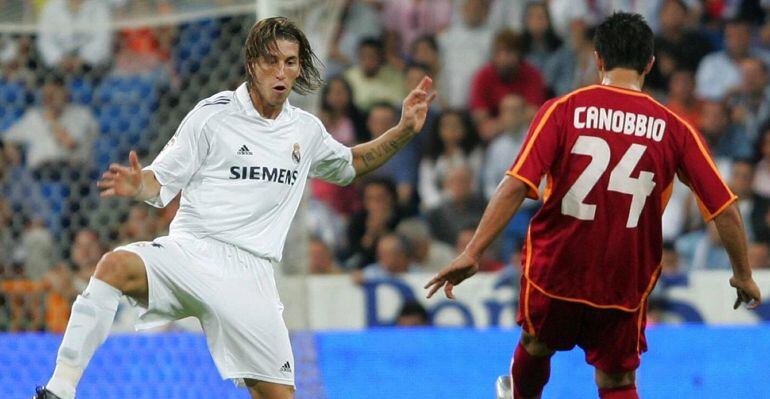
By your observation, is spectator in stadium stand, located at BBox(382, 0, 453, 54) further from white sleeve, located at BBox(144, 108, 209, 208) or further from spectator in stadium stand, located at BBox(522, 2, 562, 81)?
white sleeve, located at BBox(144, 108, 209, 208)

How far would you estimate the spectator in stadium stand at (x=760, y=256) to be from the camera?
8609 millimetres

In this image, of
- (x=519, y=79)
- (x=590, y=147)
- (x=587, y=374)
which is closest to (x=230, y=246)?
(x=590, y=147)

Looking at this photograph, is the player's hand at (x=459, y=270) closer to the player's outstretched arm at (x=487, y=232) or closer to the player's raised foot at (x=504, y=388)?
the player's outstretched arm at (x=487, y=232)

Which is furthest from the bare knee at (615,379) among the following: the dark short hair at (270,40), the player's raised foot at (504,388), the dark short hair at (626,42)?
the dark short hair at (270,40)

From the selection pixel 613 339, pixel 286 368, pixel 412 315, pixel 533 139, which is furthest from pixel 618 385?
pixel 412 315

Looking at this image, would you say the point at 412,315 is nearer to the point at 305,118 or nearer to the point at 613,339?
the point at 305,118

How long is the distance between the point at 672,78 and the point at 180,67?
368 cm

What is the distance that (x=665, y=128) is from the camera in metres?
4.70

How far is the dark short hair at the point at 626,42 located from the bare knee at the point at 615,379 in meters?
1.18

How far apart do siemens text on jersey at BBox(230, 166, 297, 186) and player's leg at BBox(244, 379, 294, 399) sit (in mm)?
784

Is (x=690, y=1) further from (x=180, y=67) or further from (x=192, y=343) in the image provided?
(x=192, y=343)

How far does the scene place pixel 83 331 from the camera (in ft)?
15.3

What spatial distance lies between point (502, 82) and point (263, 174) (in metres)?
5.32

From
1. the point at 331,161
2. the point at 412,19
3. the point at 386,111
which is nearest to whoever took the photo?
the point at 331,161
